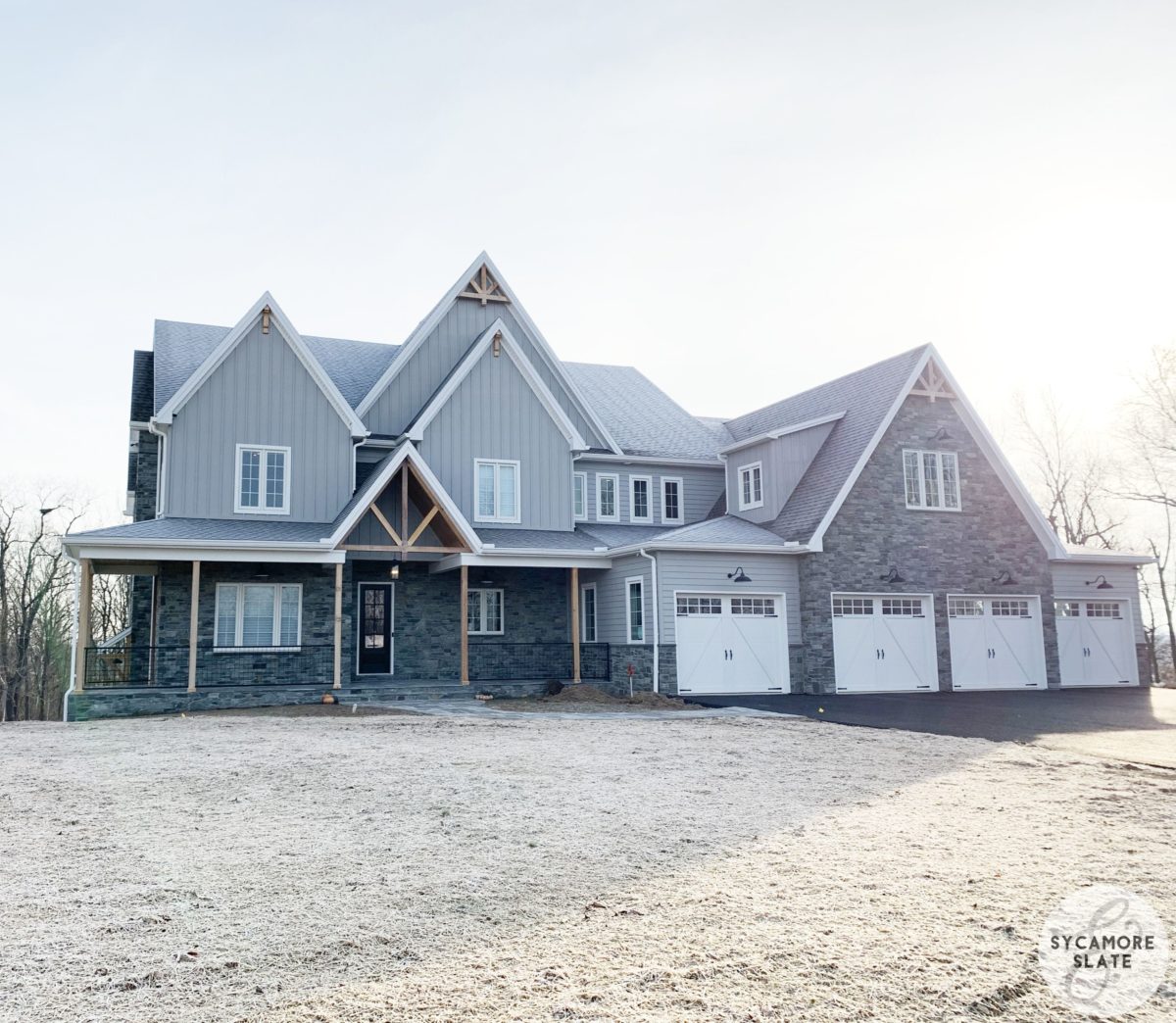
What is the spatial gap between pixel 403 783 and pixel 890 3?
1169cm

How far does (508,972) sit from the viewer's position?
477cm

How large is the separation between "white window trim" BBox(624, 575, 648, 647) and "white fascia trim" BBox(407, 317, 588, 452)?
404 cm

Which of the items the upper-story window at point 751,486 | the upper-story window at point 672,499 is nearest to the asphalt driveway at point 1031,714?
the upper-story window at point 751,486

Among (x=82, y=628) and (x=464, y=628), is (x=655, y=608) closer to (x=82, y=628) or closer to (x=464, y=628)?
(x=464, y=628)

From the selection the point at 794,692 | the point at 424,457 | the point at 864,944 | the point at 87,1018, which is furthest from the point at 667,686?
the point at 87,1018

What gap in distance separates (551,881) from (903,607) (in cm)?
1837

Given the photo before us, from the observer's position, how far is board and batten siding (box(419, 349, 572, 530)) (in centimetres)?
2344

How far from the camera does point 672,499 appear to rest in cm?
2736

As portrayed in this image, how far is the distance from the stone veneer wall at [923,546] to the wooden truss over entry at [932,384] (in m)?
0.22

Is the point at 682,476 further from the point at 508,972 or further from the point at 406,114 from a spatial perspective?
the point at 508,972

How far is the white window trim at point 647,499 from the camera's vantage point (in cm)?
2675

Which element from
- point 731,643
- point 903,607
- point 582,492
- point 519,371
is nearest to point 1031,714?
point 903,607

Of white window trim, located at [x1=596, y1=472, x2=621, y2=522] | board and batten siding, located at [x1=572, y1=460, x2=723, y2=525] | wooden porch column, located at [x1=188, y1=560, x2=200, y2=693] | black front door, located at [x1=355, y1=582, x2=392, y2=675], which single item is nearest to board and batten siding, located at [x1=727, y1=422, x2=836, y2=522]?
board and batten siding, located at [x1=572, y1=460, x2=723, y2=525]

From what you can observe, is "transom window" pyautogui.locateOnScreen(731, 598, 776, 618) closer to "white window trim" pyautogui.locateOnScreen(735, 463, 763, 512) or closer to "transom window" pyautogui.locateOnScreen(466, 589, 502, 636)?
"white window trim" pyautogui.locateOnScreen(735, 463, 763, 512)
